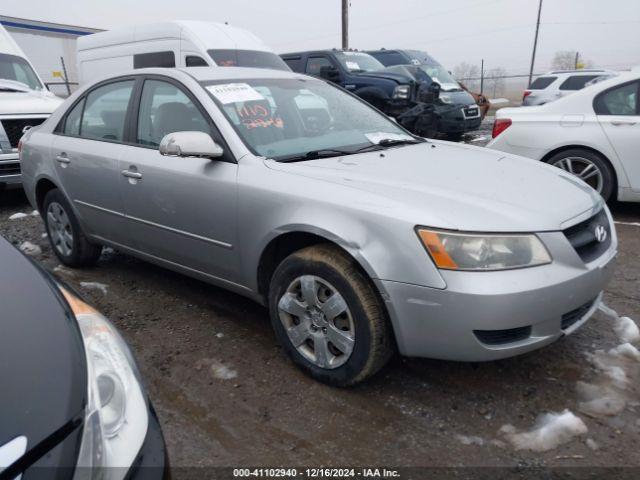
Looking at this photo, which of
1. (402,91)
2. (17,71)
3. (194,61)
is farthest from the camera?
(402,91)

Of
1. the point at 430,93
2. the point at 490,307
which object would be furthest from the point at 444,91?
the point at 490,307

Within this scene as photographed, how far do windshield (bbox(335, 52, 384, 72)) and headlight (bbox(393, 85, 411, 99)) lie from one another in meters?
1.52

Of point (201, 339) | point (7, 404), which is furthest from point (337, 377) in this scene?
point (7, 404)

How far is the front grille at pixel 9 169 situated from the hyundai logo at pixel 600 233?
20.4ft

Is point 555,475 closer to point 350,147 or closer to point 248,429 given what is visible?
point 248,429

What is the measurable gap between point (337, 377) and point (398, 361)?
0.44m

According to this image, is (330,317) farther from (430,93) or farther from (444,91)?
(444,91)

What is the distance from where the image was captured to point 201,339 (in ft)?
10.3

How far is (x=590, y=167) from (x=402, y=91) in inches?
208

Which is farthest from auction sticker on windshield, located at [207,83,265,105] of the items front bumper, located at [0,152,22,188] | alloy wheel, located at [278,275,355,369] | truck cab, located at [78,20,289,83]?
truck cab, located at [78,20,289,83]

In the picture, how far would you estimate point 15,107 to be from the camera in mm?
6598

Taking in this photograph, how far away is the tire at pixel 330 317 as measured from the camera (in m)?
2.36

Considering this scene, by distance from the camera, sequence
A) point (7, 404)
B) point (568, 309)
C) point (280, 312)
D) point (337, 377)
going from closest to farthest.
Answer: point (7, 404) → point (568, 309) → point (337, 377) → point (280, 312)

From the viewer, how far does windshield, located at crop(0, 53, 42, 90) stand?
8102 mm
